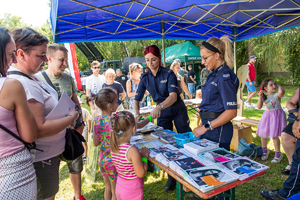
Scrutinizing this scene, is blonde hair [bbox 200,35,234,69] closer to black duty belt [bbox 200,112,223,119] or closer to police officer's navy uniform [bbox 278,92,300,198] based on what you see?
black duty belt [bbox 200,112,223,119]

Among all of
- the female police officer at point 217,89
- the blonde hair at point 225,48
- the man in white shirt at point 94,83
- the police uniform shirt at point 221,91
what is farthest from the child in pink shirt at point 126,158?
the man in white shirt at point 94,83

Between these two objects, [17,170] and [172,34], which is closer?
[17,170]

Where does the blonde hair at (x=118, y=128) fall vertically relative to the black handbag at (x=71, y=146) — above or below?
above

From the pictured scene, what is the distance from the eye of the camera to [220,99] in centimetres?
175

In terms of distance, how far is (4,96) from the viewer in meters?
0.94

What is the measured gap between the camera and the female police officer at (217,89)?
5.54 ft

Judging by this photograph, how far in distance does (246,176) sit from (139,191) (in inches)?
35.8

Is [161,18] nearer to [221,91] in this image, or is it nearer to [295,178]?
[221,91]

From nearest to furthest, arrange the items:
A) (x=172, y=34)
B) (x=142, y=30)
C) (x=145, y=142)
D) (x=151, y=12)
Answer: (x=145, y=142)
(x=151, y=12)
(x=142, y=30)
(x=172, y=34)

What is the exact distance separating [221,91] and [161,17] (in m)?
3.07

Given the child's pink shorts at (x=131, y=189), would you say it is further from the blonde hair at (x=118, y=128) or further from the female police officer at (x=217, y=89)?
the female police officer at (x=217, y=89)

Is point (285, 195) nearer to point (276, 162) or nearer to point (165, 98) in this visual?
point (276, 162)

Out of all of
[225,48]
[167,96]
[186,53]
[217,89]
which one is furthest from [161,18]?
[186,53]

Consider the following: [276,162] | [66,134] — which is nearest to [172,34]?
[276,162]
